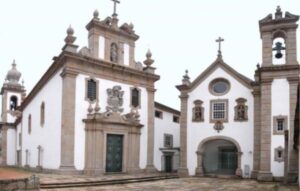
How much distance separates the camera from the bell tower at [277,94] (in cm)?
2425

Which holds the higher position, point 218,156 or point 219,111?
point 219,111

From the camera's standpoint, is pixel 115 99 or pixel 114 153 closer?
pixel 114 153

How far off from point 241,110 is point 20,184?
1683cm

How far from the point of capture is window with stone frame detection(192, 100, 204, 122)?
2864cm

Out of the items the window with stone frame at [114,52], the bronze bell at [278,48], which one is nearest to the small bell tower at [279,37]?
the bronze bell at [278,48]

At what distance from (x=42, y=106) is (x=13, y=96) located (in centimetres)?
1808

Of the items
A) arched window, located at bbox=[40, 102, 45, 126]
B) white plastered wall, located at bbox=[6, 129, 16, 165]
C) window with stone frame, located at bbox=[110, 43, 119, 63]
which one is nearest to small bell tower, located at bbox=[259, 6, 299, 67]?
window with stone frame, located at bbox=[110, 43, 119, 63]

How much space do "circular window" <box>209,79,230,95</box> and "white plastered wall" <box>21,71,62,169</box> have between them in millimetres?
10786

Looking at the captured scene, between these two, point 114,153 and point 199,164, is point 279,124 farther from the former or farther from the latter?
point 114,153

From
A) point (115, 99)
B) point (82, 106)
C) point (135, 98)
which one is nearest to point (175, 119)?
point (135, 98)

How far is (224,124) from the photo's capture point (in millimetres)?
27875

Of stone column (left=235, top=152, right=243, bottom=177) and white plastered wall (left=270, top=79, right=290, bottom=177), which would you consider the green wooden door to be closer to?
stone column (left=235, top=152, right=243, bottom=177)

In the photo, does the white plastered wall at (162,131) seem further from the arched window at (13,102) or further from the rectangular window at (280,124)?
the arched window at (13,102)

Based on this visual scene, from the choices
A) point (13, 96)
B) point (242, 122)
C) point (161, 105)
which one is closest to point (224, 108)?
point (242, 122)
